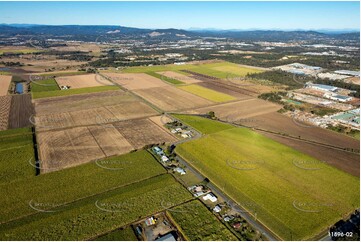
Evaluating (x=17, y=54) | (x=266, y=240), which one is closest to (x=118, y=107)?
(x=266, y=240)

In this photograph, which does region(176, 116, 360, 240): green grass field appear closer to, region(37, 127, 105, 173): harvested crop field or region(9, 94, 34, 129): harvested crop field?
region(37, 127, 105, 173): harvested crop field

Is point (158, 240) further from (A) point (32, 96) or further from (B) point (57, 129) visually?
(A) point (32, 96)

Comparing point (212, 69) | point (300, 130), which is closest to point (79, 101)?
point (300, 130)

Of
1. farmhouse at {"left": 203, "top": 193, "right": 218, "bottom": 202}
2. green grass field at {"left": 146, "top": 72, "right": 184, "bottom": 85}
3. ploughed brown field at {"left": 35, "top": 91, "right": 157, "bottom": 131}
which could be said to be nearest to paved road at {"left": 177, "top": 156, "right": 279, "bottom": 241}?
farmhouse at {"left": 203, "top": 193, "right": 218, "bottom": 202}

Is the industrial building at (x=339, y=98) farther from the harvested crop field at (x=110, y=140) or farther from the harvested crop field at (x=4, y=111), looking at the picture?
the harvested crop field at (x=4, y=111)

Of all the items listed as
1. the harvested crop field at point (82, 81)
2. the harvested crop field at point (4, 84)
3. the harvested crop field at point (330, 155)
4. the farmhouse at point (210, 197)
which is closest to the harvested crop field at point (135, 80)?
the harvested crop field at point (82, 81)

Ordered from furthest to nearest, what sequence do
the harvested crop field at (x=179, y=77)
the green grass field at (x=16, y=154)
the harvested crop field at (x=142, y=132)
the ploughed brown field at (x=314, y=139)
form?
the harvested crop field at (x=179, y=77) < the harvested crop field at (x=142, y=132) < the ploughed brown field at (x=314, y=139) < the green grass field at (x=16, y=154)

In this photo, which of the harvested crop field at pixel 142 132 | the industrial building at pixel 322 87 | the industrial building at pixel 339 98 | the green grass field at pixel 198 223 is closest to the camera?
the green grass field at pixel 198 223

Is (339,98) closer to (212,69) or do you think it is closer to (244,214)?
(212,69)

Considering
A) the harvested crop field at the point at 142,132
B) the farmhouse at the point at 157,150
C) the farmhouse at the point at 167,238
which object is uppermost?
the harvested crop field at the point at 142,132
